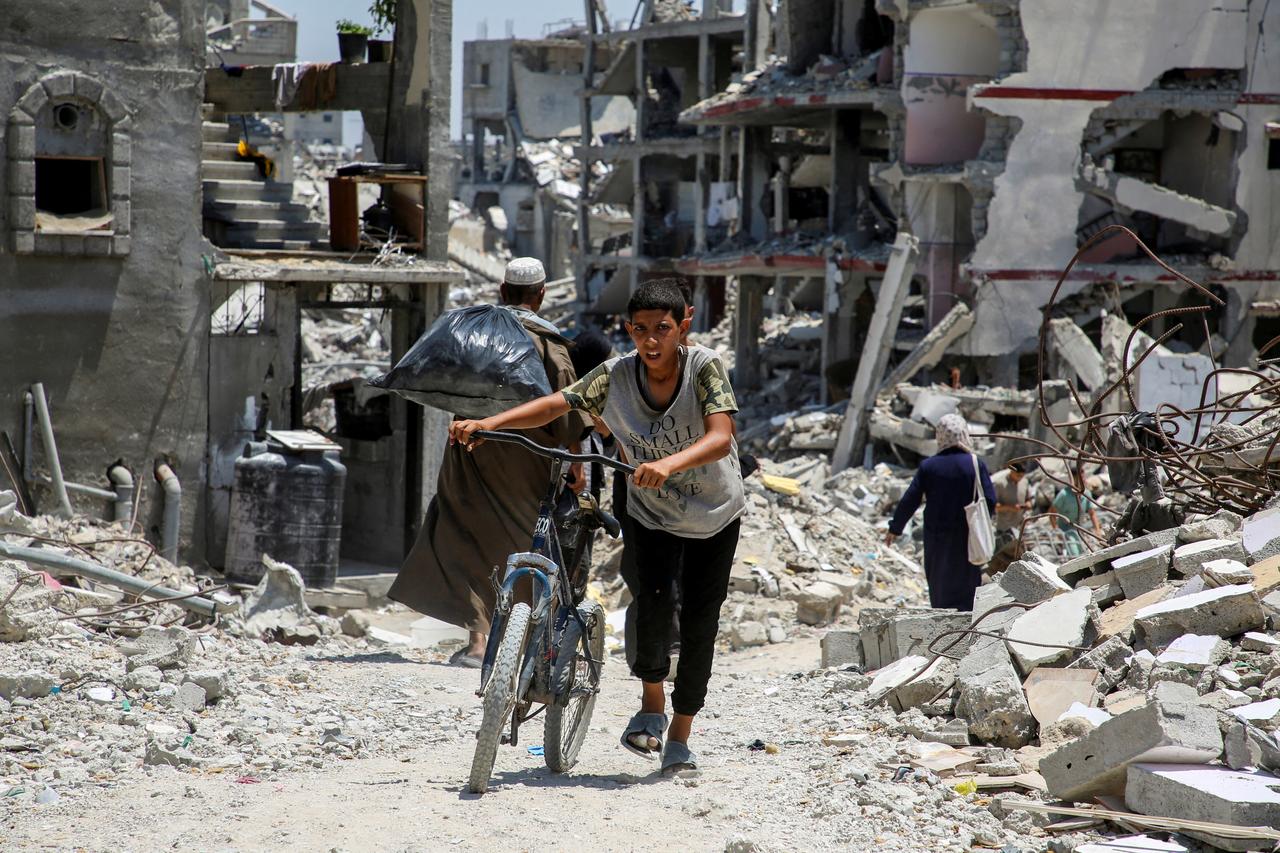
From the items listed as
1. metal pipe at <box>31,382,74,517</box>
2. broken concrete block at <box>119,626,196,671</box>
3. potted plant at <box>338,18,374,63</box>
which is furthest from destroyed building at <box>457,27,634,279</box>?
broken concrete block at <box>119,626,196,671</box>

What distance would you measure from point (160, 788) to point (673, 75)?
114ft

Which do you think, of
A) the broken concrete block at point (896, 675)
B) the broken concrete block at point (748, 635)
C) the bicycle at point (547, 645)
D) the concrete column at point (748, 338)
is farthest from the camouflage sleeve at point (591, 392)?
the concrete column at point (748, 338)

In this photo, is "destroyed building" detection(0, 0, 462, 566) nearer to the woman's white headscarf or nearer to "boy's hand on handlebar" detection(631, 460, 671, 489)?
the woman's white headscarf

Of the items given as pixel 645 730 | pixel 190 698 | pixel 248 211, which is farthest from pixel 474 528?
pixel 248 211

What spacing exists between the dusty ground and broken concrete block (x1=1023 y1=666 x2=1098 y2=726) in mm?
858

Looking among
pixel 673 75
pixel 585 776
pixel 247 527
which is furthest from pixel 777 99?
pixel 585 776

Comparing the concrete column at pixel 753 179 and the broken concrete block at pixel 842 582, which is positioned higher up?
the concrete column at pixel 753 179

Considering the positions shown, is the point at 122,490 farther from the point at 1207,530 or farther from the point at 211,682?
the point at 1207,530

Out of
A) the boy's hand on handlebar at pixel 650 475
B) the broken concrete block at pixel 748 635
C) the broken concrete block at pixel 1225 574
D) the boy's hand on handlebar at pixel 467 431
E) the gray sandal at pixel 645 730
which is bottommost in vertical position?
the broken concrete block at pixel 748 635

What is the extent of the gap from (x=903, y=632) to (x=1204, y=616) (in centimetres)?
163

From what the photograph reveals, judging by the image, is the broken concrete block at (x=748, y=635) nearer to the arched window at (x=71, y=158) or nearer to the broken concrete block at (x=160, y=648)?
the broken concrete block at (x=160, y=648)

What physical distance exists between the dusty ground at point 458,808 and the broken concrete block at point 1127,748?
0.65 meters

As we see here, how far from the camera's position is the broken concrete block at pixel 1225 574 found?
20.6ft

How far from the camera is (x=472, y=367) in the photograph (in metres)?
7.13
